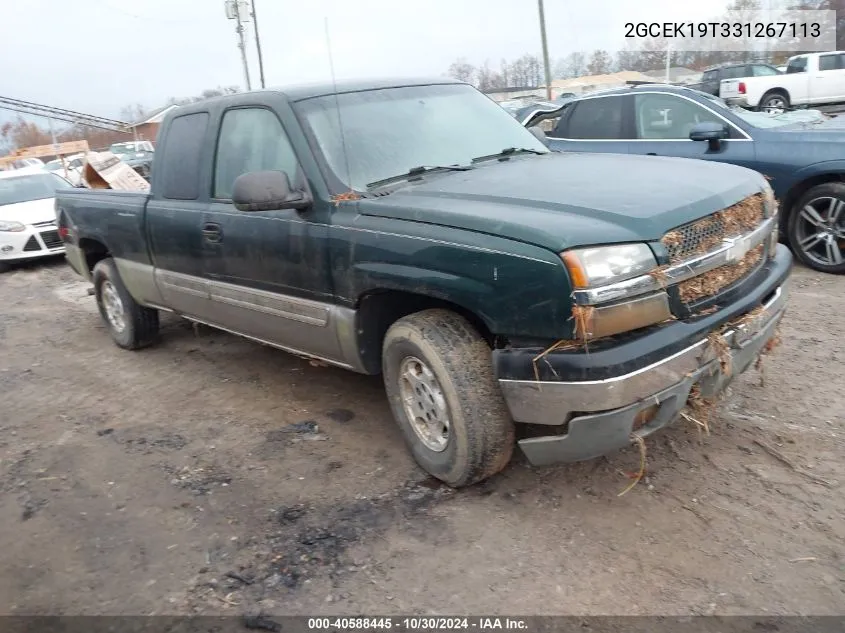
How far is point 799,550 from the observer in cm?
270

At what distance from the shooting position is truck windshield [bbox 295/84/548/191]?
3.63 meters

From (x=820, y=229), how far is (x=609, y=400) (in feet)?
14.7

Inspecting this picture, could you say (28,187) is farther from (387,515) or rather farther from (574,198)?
(574,198)

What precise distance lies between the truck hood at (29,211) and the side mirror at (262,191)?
8.50 metres

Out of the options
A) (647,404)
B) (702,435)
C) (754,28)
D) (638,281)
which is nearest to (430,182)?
(638,281)

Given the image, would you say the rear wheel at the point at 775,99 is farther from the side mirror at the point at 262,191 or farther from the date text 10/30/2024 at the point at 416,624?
the date text 10/30/2024 at the point at 416,624

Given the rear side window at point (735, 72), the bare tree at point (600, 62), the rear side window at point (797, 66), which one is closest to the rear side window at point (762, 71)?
the rear side window at point (735, 72)

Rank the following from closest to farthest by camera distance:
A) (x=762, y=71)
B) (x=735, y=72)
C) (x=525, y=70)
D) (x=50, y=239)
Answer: (x=50, y=239) < (x=762, y=71) < (x=735, y=72) < (x=525, y=70)

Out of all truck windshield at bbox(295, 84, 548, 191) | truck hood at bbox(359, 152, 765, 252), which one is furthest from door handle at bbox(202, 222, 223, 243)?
truck hood at bbox(359, 152, 765, 252)

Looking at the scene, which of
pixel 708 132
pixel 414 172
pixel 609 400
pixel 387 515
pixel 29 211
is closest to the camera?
pixel 609 400

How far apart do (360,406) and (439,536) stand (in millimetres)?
1566

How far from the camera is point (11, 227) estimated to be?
34.7 ft

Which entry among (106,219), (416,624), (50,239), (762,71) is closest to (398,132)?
(416,624)

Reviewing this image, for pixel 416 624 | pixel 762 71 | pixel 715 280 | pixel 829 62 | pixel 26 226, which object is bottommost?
pixel 416 624
